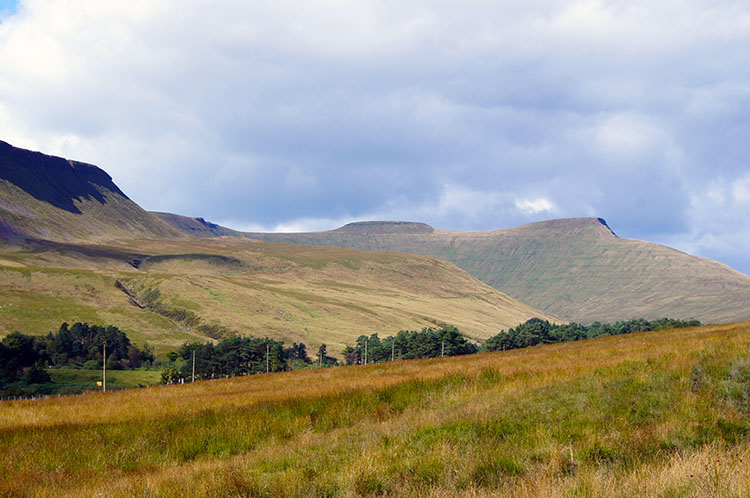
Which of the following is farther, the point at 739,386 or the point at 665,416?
the point at 739,386

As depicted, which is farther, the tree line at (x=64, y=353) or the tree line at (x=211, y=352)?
the tree line at (x=211, y=352)

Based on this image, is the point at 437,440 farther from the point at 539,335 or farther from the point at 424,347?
the point at 539,335

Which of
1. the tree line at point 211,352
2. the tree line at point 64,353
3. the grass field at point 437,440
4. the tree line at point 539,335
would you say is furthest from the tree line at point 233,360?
the grass field at point 437,440

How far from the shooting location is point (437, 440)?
8.14 meters

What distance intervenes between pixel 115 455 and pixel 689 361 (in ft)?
40.5

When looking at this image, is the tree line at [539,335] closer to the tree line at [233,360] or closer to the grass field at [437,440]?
the tree line at [233,360]

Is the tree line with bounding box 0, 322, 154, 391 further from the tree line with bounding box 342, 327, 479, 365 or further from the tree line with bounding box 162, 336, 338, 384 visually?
the tree line with bounding box 342, 327, 479, 365

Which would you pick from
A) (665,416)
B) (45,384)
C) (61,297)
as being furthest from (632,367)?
(61,297)

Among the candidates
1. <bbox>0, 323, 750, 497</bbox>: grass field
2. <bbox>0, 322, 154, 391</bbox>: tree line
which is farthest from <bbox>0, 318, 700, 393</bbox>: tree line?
<bbox>0, 323, 750, 497</bbox>: grass field

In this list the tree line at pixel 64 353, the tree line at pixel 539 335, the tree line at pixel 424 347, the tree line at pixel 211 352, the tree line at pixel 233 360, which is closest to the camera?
the tree line at pixel 64 353

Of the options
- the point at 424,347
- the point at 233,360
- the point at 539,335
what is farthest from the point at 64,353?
the point at 539,335

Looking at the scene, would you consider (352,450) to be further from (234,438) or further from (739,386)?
(739,386)

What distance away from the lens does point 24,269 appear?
653ft

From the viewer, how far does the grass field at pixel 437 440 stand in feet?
20.8
